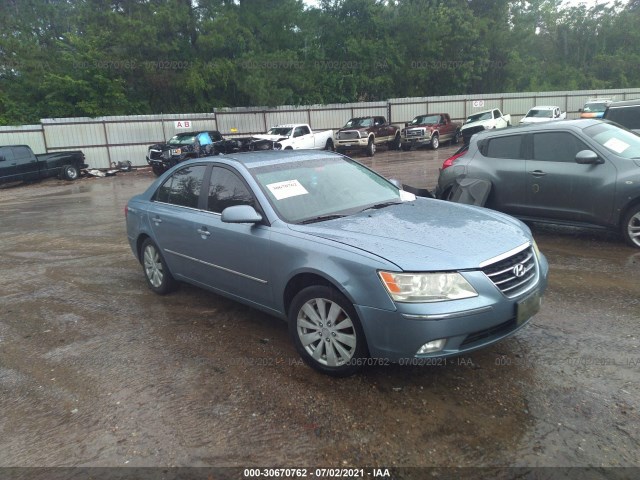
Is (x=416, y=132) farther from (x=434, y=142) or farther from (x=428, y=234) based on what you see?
(x=428, y=234)

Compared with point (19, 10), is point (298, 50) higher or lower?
lower

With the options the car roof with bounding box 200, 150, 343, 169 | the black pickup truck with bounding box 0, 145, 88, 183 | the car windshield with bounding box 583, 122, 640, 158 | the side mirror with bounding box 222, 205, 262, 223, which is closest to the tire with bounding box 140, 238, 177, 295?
the car roof with bounding box 200, 150, 343, 169

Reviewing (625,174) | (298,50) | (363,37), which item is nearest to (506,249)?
(625,174)

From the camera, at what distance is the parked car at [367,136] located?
24734 mm

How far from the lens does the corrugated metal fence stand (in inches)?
925

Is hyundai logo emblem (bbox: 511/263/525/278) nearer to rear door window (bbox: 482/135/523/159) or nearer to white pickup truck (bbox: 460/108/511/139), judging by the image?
rear door window (bbox: 482/135/523/159)

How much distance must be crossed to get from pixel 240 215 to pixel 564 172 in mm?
4774

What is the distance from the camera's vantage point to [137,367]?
13.1 feet

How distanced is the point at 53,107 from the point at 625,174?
28160 mm

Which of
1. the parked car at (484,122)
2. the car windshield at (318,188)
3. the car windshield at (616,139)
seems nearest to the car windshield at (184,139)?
the parked car at (484,122)

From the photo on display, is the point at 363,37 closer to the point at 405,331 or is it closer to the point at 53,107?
the point at 53,107

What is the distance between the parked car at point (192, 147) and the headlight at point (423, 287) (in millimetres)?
18070

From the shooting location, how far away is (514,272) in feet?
11.3

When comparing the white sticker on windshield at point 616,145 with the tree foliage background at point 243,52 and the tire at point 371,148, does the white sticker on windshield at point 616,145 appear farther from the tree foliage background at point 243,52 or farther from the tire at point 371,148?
the tree foliage background at point 243,52
